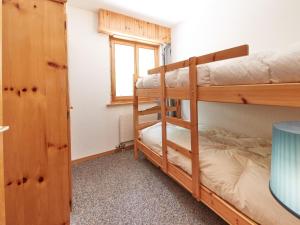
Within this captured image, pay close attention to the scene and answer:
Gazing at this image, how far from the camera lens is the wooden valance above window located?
2564 mm

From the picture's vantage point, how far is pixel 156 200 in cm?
164

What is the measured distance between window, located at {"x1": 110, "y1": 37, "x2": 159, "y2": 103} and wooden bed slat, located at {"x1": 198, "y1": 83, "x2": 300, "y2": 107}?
1.88 meters

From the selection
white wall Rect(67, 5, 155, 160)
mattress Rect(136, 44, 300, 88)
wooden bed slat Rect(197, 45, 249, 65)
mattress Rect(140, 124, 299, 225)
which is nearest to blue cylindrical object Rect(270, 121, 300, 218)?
mattress Rect(140, 124, 299, 225)

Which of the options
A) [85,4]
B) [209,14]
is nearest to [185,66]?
[209,14]

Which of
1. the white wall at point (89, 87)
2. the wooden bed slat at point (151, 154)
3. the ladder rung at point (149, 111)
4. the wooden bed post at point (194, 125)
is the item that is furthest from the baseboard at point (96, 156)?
the wooden bed post at point (194, 125)

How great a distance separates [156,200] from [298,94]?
1394 mm

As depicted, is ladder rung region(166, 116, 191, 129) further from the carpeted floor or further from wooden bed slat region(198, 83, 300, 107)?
the carpeted floor

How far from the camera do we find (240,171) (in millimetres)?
1174

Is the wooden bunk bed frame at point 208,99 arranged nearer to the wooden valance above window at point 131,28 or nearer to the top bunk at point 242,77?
the top bunk at point 242,77

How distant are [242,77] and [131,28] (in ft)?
7.42

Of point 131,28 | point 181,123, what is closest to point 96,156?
point 181,123

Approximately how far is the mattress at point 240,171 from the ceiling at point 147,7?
1.78 m

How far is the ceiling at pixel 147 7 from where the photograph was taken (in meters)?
2.33

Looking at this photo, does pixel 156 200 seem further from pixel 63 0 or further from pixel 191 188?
pixel 63 0
